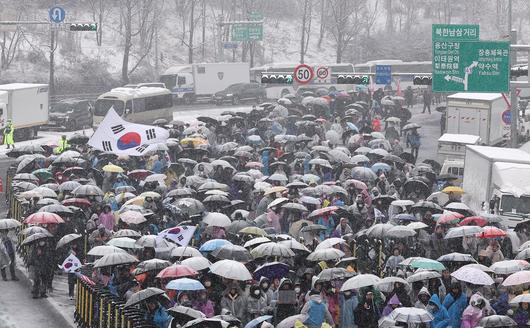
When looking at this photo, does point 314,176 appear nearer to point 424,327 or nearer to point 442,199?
point 442,199

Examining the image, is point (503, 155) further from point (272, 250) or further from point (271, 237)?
point (272, 250)

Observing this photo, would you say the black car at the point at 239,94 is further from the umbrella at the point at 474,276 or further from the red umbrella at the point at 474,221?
the umbrella at the point at 474,276

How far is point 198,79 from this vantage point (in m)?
73.0

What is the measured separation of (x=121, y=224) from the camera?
23156 mm

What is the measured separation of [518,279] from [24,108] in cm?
3631

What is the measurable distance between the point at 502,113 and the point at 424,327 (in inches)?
1354

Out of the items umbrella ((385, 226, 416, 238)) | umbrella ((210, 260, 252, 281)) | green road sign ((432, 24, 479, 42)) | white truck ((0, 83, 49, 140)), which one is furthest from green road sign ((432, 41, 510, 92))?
white truck ((0, 83, 49, 140))

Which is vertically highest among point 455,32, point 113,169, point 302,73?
point 455,32

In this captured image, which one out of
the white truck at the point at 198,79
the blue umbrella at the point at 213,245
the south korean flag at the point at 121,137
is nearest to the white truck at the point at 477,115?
the south korean flag at the point at 121,137

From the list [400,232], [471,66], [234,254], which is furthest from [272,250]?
[471,66]

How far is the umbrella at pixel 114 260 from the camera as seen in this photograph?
62.3 feet

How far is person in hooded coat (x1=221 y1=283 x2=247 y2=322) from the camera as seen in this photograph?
17.5 meters

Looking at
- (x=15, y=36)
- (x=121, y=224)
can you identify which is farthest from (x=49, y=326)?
(x=15, y=36)

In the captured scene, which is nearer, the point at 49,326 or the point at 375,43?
the point at 49,326
